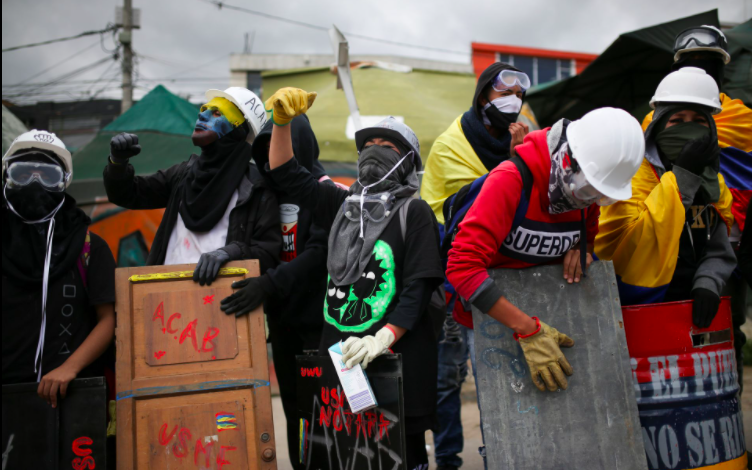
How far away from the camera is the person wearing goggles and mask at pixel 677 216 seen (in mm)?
2758

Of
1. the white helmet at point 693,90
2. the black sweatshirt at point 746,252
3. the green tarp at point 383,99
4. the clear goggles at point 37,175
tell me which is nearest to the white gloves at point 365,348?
the clear goggles at point 37,175

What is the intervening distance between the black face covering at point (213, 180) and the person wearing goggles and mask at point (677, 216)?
6.05 ft

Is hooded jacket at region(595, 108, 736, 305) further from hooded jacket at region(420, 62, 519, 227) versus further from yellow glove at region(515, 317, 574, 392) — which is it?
hooded jacket at region(420, 62, 519, 227)

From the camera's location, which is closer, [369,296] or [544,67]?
[369,296]

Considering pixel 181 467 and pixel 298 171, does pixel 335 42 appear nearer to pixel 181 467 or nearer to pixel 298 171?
pixel 298 171

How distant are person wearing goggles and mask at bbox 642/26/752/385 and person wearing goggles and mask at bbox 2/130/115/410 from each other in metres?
2.90

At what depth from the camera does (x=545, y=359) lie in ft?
7.87

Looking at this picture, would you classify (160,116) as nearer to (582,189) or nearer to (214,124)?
(214,124)

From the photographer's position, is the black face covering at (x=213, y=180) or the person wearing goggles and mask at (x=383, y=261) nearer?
the person wearing goggles and mask at (x=383, y=261)

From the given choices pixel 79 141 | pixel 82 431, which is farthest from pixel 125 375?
pixel 79 141

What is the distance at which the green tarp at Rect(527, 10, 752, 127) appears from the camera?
605cm

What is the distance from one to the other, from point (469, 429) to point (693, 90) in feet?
11.8

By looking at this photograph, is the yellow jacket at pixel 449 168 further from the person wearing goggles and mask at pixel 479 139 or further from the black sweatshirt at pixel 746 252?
the black sweatshirt at pixel 746 252

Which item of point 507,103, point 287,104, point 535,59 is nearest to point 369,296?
point 287,104
